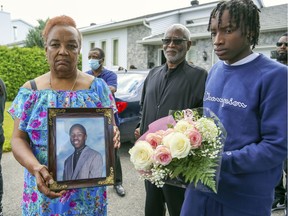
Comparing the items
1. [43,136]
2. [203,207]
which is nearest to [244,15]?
[203,207]

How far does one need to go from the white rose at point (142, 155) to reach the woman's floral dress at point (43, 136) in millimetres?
524

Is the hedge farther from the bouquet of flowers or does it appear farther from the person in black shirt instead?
the bouquet of flowers

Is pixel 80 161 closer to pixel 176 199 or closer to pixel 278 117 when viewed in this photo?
pixel 278 117

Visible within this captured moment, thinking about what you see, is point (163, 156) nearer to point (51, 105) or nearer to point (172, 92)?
point (51, 105)

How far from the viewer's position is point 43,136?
71.7 inches

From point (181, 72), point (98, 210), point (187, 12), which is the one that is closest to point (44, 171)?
point (98, 210)

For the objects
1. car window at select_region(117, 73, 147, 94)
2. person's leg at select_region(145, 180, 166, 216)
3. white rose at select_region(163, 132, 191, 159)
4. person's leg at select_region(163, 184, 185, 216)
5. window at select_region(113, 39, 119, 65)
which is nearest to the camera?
white rose at select_region(163, 132, 191, 159)

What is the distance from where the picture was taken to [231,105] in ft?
5.61

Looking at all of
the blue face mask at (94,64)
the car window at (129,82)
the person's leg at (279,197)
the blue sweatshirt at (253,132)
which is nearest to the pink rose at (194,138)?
the blue sweatshirt at (253,132)

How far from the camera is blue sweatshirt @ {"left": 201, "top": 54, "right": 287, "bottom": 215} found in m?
1.56

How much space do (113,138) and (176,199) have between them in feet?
4.27

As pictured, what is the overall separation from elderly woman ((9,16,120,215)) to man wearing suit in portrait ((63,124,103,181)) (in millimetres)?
223

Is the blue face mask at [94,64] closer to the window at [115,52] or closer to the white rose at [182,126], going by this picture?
the white rose at [182,126]

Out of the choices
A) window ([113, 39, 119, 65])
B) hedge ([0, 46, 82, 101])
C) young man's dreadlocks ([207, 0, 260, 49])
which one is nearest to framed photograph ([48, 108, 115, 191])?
young man's dreadlocks ([207, 0, 260, 49])
